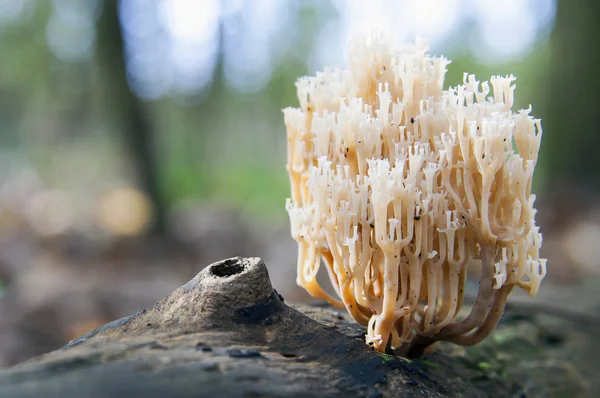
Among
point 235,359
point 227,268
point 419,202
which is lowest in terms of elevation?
point 235,359

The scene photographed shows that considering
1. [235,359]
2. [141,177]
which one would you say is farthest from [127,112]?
[235,359]

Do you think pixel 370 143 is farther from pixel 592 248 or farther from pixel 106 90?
pixel 106 90

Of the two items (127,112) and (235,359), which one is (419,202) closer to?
(235,359)

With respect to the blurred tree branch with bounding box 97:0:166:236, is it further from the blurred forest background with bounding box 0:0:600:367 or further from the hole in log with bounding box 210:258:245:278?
the hole in log with bounding box 210:258:245:278

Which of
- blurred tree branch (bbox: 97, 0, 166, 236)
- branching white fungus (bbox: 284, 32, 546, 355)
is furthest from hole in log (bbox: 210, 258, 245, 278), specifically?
blurred tree branch (bbox: 97, 0, 166, 236)

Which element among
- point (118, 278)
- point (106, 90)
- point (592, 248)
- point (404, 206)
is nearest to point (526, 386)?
point (404, 206)

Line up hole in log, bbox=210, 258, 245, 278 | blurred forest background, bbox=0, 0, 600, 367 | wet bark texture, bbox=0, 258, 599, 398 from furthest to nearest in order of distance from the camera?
blurred forest background, bbox=0, 0, 600, 367 < hole in log, bbox=210, 258, 245, 278 < wet bark texture, bbox=0, 258, 599, 398
